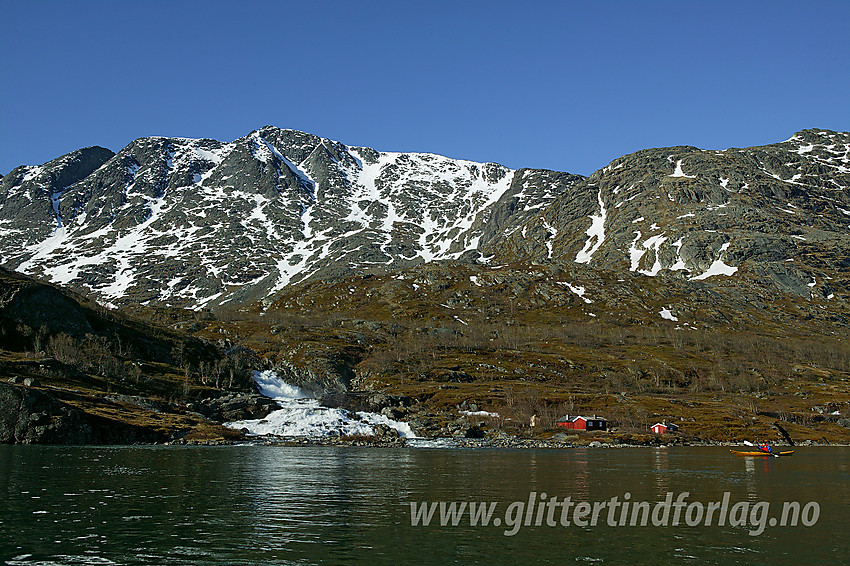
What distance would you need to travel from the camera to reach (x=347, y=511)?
1786 inches

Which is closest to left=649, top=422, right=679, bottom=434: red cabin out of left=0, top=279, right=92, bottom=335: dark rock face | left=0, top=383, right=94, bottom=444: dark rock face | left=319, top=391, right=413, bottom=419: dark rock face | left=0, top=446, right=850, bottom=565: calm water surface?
left=319, top=391, right=413, bottom=419: dark rock face

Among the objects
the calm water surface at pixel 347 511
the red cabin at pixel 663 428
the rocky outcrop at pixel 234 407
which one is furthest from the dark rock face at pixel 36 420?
the red cabin at pixel 663 428

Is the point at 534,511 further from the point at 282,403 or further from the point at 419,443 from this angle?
the point at 282,403

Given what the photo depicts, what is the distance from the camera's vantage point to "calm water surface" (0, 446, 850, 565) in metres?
32.2

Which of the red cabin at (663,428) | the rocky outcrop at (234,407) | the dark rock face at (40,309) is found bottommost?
the red cabin at (663,428)

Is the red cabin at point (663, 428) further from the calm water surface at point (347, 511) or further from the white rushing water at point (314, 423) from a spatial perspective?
the calm water surface at point (347, 511)

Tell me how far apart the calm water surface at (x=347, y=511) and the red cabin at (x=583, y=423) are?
75.6 meters

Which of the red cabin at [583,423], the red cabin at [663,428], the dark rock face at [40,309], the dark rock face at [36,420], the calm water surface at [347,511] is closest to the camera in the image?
the calm water surface at [347,511]

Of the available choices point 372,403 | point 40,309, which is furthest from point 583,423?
point 40,309

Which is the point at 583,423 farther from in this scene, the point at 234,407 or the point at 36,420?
the point at 36,420

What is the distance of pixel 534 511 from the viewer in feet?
151

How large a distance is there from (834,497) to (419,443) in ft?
297

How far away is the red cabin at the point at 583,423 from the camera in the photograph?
162 m

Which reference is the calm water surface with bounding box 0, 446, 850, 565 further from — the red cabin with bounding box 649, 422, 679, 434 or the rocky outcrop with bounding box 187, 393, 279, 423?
the red cabin with bounding box 649, 422, 679, 434
